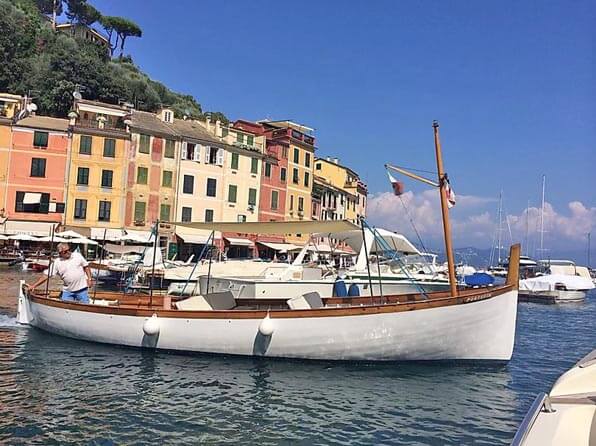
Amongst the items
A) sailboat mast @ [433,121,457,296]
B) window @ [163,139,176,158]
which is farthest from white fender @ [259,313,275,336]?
window @ [163,139,176,158]

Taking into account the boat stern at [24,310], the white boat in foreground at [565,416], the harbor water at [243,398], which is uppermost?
the white boat in foreground at [565,416]

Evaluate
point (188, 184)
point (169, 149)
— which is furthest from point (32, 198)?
point (188, 184)

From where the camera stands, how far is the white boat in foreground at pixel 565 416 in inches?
150

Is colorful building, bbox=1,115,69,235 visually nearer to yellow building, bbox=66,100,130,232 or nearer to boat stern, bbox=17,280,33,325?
yellow building, bbox=66,100,130,232

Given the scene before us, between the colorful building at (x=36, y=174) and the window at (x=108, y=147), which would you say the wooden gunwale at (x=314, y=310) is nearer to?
the colorful building at (x=36, y=174)

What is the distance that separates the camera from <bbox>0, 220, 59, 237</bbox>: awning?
133 ft

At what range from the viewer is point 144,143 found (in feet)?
146

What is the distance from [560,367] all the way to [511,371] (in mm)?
1810

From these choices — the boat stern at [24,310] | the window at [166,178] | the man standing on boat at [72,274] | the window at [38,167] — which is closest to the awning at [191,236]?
the window at [166,178]

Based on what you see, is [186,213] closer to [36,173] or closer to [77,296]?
[36,173]

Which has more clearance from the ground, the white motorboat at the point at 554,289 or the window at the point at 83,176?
the window at the point at 83,176

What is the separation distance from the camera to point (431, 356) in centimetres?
1182

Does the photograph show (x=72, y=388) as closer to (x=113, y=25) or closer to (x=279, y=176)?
(x=279, y=176)

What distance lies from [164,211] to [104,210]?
4622 millimetres
